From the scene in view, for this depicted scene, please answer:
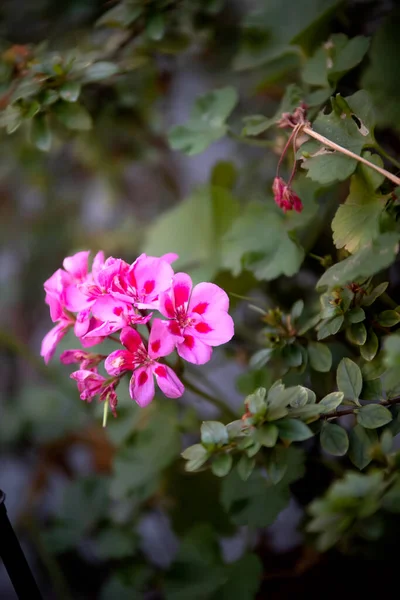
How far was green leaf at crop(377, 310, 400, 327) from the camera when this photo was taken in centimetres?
59

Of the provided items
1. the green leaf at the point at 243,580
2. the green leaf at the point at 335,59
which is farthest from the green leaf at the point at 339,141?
the green leaf at the point at 243,580

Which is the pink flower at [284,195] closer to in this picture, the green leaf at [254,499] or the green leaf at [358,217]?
the green leaf at [358,217]

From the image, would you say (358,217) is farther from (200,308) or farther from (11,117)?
(11,117)

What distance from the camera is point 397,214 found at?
1.79 feet

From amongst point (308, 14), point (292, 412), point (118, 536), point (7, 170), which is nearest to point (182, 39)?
point (308, 14)

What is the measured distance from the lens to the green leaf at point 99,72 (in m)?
0.77

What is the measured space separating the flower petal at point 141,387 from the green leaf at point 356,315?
211 mm

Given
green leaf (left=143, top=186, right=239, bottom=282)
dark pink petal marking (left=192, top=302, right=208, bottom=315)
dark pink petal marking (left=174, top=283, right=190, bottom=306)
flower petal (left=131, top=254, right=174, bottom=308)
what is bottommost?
green leaf (left=143, top=186, right=239, bottom=282)

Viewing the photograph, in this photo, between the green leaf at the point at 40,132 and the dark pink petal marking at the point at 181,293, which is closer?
the dark pink petal marking at the point at 181,293

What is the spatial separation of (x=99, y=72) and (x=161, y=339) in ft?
1.38

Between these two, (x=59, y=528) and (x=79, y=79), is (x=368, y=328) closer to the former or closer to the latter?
(x=79, y=79)

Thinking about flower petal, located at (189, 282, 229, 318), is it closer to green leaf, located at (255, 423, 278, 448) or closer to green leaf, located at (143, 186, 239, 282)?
green leaf, located at (255, 423, 278, 448)

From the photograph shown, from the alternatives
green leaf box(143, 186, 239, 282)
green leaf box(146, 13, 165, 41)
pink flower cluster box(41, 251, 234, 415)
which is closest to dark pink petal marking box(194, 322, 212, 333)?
pink flower cluster box(41, 251, 234, 415)

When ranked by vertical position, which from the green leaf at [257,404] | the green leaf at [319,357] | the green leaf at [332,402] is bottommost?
the green leaf at [319,357]
